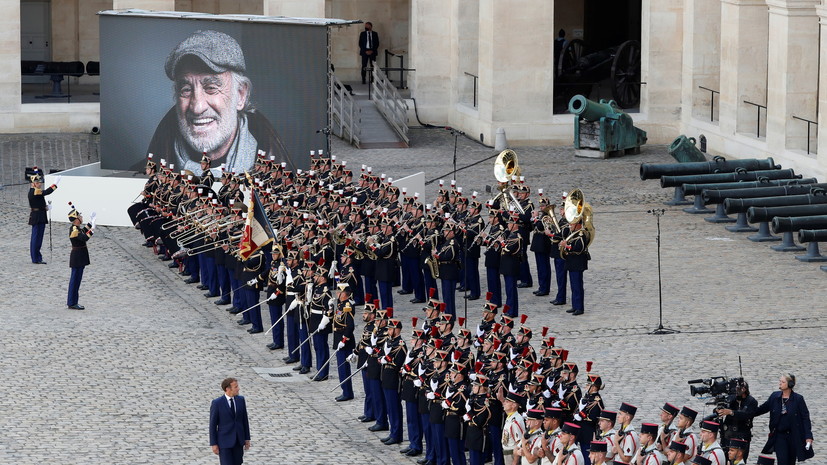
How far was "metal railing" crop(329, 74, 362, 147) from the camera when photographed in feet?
123

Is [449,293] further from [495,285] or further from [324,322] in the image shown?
[324,322]

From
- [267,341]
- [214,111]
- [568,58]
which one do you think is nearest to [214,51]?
[214,111]

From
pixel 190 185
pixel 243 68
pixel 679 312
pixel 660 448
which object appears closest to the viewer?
pixel 660 448

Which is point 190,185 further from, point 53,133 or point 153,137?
point 53,133

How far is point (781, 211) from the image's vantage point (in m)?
28.1

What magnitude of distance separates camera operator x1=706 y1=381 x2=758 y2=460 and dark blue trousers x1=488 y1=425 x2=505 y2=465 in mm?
2126

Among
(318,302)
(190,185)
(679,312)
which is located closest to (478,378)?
(318,302)

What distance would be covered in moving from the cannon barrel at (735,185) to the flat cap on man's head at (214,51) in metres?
7.95

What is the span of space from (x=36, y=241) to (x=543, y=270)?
7.75 meters

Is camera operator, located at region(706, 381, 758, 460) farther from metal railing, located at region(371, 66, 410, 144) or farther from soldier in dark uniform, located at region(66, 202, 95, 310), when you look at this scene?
metal railing, located at region(371, 66, 410, 144)

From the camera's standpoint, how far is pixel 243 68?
30.9 meters

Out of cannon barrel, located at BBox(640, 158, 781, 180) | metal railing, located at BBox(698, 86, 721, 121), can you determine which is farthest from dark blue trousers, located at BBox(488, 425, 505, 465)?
metal railing, located at BBox(698, 86, 721, 121)

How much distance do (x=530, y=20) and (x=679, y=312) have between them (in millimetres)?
14245

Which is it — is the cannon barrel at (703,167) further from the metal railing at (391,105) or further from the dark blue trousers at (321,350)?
the dark blue trousers at (321,350)
